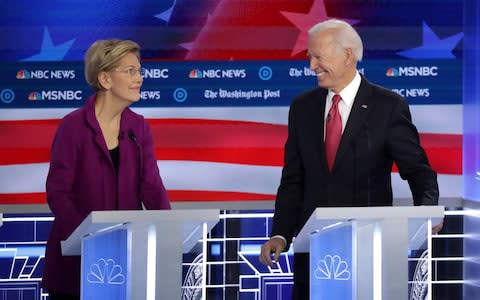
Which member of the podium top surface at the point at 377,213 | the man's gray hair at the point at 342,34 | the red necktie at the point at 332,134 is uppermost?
the man's gray hair at the point at 342,34

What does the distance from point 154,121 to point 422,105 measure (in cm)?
150

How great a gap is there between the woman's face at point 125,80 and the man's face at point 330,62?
0.68m

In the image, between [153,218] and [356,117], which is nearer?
[153,218]

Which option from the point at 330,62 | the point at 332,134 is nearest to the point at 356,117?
the point at 332,134

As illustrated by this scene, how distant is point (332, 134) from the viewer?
434cm

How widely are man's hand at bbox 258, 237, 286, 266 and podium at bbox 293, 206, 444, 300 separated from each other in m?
0.78

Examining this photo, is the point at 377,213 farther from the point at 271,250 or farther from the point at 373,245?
the point at 271,250

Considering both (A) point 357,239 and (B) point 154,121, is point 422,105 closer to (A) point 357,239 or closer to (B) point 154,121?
(B) point 154,121

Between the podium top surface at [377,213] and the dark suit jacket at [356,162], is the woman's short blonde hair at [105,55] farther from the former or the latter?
the podium top surface at [377,213]

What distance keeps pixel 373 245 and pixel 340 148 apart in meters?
1.00

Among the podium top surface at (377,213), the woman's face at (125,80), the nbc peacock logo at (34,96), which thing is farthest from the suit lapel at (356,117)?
the nbc peacock logo at (34,96)

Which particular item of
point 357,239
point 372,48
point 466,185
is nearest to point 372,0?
point 372,48

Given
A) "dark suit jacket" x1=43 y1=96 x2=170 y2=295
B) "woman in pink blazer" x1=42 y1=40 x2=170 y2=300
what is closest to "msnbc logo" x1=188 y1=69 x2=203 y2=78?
"woman in pink blazer" x1=42 y1=40 x2=170 y2=300

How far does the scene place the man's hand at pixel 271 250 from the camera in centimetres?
421
